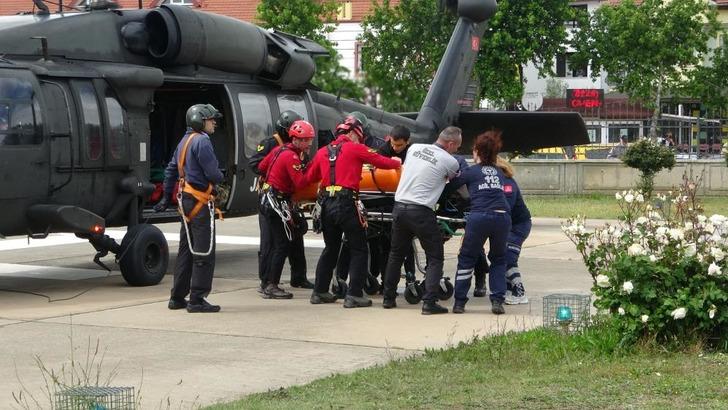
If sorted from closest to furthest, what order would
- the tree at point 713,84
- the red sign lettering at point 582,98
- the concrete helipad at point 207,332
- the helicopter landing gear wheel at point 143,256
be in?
the concrete helipad at point 207,332, the helicopter landing gear wheel at point 143,256, the tree at point 713,84, the red sign lettering at point 582,98

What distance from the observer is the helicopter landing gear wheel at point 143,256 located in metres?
13.2

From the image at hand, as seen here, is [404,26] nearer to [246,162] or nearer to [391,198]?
[246,162]

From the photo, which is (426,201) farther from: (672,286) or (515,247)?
(672,286)

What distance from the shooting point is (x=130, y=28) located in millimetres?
13727

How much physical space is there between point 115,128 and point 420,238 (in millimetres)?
4059

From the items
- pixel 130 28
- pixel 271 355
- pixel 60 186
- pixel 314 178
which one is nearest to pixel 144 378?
pixel 271 355

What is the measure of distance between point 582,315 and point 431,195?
6.89 ft

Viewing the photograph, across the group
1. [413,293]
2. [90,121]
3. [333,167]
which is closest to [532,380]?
[333,167]

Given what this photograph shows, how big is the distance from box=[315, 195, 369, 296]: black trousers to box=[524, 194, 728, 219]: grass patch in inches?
467

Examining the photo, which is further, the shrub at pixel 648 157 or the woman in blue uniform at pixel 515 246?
the shrub at pixel 648 157

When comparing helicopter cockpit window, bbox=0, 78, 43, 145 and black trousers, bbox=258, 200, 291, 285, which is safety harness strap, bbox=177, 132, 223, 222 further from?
helicopter cockpit window, bbox=0, 78, 43, 145

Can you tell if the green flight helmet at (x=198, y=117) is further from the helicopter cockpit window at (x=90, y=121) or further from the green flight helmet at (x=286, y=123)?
the helicopter cockpit window at (x=90, y=121)

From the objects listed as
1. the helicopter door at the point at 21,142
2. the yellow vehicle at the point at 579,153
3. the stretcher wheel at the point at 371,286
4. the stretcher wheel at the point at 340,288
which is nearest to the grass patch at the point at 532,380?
the stretcher wheel at the point at 340,288

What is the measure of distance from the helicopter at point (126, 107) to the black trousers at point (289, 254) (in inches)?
60.9
